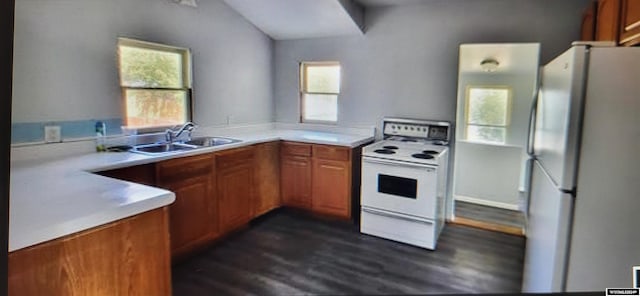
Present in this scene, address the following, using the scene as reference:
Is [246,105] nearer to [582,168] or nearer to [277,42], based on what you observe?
[277,42]

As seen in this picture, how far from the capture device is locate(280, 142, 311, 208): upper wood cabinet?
131 inches

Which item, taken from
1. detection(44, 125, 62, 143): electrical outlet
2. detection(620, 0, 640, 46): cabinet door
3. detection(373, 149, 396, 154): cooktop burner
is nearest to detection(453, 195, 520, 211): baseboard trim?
detection(373, 149, 396, 154): cooktop burner

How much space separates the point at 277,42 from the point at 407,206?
229 cm

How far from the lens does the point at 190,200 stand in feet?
8.13

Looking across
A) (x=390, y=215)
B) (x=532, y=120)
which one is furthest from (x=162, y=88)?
(x=532, y=120)

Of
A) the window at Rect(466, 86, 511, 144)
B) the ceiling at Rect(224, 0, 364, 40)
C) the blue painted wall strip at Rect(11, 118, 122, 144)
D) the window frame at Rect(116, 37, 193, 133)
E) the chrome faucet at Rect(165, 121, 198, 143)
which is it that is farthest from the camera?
the window at Rect(466, 86, 511, 144)

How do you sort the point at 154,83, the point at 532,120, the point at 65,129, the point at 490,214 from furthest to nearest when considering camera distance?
the point at 490,214 < the point at 154,83 < the point at 65,129 < the point at 532,120

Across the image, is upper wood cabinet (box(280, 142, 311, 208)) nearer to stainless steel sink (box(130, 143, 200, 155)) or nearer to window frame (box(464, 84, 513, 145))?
stainless steel sink (box(130, 143, 200, 155))

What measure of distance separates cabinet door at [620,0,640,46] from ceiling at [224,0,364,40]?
1.93 metres

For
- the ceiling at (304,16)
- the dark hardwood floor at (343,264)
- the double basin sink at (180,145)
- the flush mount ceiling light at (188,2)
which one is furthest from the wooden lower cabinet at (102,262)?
the ceiling at (304,16)

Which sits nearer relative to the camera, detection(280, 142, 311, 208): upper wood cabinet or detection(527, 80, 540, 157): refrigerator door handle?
detection(527, 80, 540, 157): refrigerator door handle

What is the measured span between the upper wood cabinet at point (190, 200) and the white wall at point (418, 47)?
1.57 metres

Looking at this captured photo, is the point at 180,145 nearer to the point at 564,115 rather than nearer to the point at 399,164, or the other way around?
the point at 399,164

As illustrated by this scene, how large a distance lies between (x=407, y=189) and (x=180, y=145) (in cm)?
183
